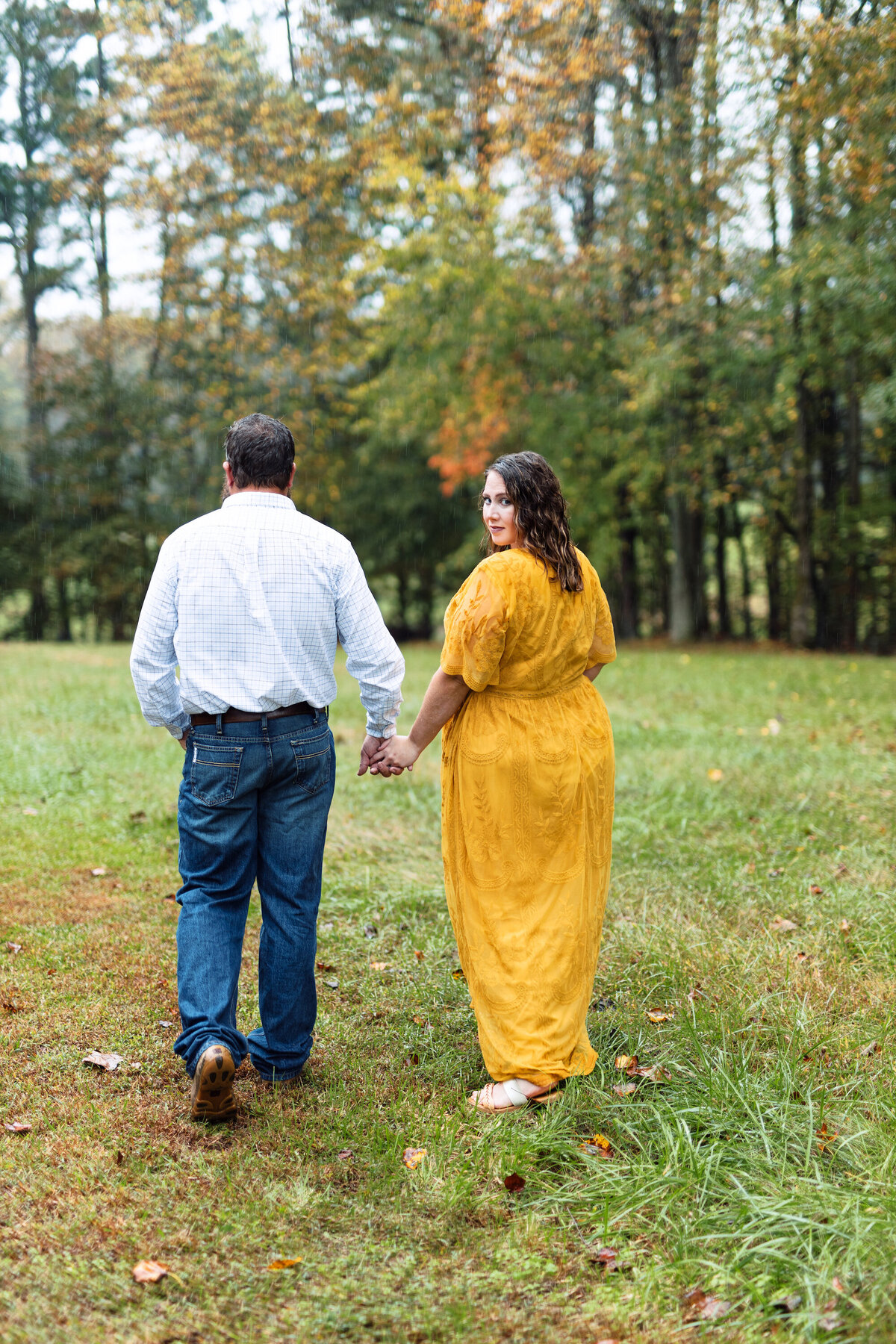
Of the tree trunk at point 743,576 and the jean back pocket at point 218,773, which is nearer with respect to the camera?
the jean back pocket at point 218,773

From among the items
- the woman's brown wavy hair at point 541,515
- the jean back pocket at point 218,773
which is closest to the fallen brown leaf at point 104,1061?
the jean back pocket at point 218,773

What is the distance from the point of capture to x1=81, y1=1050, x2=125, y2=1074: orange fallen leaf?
136 inches

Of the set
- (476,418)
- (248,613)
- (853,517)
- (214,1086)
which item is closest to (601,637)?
(248,613)

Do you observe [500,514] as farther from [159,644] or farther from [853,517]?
[853,517]

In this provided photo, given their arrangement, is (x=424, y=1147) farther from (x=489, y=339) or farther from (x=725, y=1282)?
(x=489, y=339)

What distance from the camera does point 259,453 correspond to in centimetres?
318

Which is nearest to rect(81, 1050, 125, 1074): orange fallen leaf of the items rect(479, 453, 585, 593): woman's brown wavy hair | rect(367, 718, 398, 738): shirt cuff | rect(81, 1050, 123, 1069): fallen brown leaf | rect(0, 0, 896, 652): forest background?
rect(81, 1050, 123, 1069): fallen brown leaf

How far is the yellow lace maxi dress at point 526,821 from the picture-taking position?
319 cm

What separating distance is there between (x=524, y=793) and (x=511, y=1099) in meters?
0.93

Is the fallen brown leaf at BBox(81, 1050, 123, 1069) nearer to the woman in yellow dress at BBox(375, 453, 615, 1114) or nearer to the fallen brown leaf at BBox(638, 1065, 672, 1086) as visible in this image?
the woman in yellow dress at BBox(375, 453, 615, 1114)

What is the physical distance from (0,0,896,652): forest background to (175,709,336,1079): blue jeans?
12.1m

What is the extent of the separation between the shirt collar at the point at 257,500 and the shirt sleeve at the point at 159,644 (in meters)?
0.24

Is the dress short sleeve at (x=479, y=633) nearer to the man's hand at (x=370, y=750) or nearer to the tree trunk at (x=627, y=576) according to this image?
A: the man's hand at (x=370, y=750)

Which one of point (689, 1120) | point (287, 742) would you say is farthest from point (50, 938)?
point (689, 1120)
